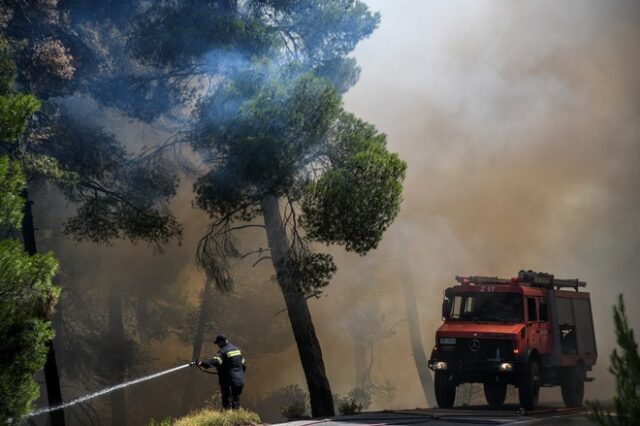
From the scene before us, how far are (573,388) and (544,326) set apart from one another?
75.0 inches

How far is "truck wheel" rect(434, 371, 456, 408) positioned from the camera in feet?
59.8

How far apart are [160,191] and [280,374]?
19.3 meters

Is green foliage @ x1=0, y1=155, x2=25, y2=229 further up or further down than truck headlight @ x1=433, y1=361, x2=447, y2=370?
further up

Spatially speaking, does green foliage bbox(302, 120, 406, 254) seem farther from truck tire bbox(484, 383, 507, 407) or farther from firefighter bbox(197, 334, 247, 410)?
truck tire bbox(484, 383, 507, 407)

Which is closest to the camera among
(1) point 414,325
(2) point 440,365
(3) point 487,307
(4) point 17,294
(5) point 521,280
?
(4) point 17,294

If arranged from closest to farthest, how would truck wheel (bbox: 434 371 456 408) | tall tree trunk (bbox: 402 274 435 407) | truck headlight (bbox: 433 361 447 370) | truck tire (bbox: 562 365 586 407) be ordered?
truck headlight (bbox: 433 361 447 370)
truck wheel (bbox: 434 371 456 408)
truck tire (bbox: 562 365 586 407)
tall tree trunk (bbox: 402 274 435 407)

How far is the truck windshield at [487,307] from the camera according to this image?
59.0 feet

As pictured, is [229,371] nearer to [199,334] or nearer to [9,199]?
[9,199]

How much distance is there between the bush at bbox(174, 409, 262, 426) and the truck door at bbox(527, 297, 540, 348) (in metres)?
5.84

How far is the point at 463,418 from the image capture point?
629 inches

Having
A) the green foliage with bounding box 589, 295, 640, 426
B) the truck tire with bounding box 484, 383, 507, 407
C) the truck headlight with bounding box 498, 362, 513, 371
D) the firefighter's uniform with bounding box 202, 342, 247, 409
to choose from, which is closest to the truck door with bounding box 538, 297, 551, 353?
the truck headlight with bounding box 498, 362, 513, 371

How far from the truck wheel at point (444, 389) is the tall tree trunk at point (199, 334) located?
19225mm

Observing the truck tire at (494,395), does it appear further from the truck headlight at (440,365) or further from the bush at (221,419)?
the bush at (221,419)

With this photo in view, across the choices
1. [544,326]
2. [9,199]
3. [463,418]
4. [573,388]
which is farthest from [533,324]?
[9,199]
